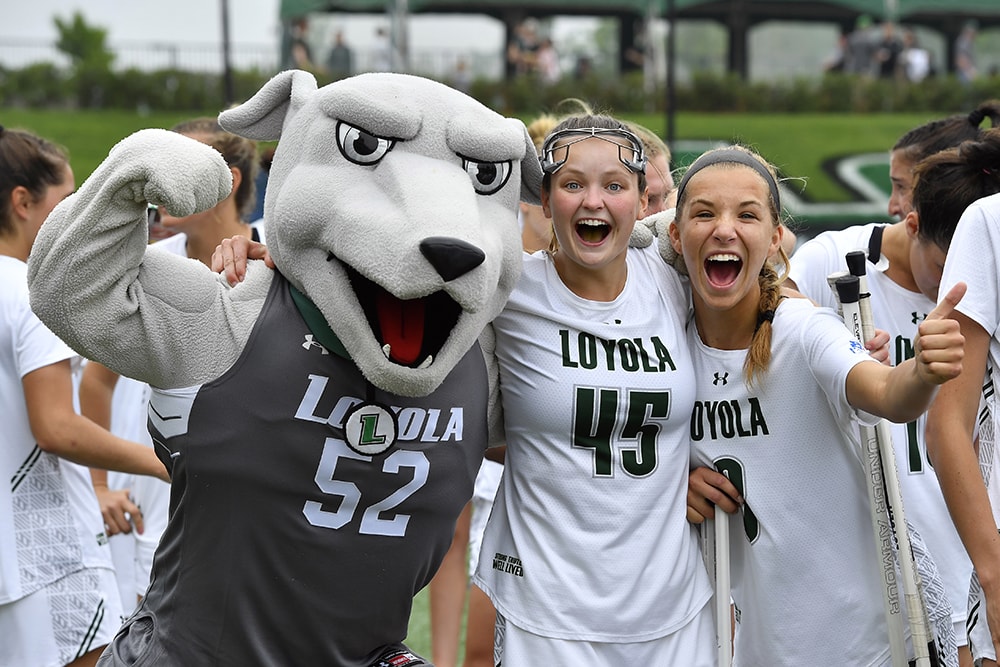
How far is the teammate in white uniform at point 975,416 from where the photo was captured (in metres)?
3.14

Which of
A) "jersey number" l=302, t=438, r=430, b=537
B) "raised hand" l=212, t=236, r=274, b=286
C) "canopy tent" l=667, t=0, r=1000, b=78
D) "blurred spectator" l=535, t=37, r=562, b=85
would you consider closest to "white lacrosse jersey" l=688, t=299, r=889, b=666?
"jersey number" l=302, t=438, r=430, b=537

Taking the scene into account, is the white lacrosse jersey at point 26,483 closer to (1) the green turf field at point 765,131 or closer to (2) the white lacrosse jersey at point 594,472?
(2) the white lacrosse jersey at point 594,472

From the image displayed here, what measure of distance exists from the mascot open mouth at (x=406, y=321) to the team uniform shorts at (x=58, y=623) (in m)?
1.81

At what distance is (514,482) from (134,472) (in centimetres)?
145

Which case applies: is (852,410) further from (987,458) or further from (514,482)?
(514,482)

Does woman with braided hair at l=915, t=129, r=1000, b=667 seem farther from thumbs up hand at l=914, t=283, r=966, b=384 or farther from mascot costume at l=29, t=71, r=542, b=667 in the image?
mascot costume at l=29, t=71, r=542, b=667

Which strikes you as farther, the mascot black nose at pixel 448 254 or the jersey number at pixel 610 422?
the jersey number at pixel 610 422

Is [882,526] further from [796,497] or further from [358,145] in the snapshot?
[358,145]

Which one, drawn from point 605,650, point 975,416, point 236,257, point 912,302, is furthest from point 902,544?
point 236,257

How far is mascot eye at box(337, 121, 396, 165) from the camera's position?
2.78 meters

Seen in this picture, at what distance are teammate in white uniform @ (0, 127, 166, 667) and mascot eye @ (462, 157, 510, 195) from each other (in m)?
1.66

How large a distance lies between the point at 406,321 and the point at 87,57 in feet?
116

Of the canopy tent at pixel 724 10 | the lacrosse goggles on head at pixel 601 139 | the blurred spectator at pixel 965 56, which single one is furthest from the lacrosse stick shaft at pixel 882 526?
the blurred spectator at pixel 965 56

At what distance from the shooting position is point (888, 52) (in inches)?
1115
